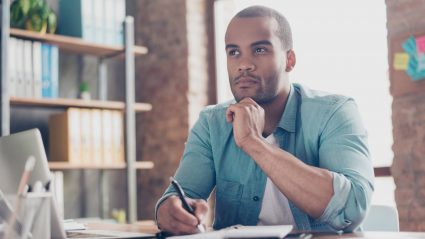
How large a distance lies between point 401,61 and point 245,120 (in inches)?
59.2

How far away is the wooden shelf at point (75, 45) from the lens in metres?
3.22

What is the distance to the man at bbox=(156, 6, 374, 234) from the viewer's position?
4.84 feet

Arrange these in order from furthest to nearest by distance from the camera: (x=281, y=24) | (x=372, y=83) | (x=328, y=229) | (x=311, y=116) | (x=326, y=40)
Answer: (x=326, y=40) < (x=372, y=83) < (x=281, y=24) < (x=311, y=116) < (x=328, y=229)

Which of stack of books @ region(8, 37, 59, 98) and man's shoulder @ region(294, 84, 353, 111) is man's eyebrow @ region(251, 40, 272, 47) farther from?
stack of books @ region(8, 37, 59, 98)

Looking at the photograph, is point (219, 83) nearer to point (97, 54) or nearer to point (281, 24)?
point (97, 54)

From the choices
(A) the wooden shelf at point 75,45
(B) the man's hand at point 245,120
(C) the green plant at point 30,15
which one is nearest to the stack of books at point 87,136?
(A) the wooden shelf at point 75,45

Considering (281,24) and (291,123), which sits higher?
(281,24)

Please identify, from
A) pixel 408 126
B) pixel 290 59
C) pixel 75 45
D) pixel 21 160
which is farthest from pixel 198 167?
pixel 75 45

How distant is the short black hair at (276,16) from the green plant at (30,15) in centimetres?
179

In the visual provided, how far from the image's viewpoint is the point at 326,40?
3.37 m

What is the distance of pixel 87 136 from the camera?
134 inches

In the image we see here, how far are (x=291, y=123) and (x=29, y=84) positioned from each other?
1.90m

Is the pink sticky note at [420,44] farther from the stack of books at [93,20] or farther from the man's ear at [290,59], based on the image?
the stack of books at [93,20]

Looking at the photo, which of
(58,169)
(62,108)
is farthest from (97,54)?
(58,169)
